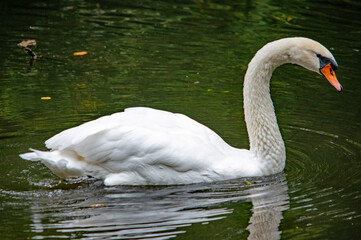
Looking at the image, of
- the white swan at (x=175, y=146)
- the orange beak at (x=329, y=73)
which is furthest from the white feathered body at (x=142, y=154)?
the orange beak at (x=329, y=73)

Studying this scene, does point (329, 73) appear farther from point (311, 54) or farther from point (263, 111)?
point (263, 111)

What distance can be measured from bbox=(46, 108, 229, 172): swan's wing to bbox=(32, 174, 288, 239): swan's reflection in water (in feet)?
0.92

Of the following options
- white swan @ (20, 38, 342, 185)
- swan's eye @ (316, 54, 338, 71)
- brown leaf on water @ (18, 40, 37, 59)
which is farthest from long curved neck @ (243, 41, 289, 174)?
brown leaf on water @ (18, 40, 37, 59)

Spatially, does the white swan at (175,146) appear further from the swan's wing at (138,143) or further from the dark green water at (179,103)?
the dark green water at (179,103)

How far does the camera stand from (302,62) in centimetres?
647

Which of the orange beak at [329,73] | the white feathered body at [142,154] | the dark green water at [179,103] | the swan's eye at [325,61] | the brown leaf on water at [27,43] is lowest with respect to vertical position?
the brown leaf on water at [27,43]

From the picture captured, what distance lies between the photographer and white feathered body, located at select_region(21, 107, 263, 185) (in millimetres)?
6055

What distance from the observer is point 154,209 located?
→ 571 cm

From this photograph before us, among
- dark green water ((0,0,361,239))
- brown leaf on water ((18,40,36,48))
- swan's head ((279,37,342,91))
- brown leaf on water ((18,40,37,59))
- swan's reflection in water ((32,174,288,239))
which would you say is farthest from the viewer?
brown leaf on water ((18,40,36,48))

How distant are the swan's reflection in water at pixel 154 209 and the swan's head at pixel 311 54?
117 centimetres

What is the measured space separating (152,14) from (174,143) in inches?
320

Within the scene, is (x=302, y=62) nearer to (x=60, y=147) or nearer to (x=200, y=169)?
(x=200, y=169)

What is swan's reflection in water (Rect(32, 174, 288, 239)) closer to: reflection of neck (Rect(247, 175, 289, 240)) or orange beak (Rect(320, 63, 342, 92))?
reflection of neck (Rect(247, 175, 289, 240))

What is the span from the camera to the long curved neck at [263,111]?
6.44 m
